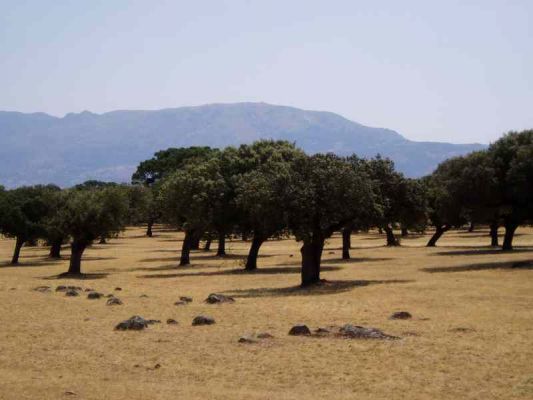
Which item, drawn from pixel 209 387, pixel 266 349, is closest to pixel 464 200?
pixel 266 349

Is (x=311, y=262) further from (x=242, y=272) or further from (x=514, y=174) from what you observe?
(x=514, y=174)

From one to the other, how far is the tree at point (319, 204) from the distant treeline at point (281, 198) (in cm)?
6

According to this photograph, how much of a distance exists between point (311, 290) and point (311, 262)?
8.85 feet

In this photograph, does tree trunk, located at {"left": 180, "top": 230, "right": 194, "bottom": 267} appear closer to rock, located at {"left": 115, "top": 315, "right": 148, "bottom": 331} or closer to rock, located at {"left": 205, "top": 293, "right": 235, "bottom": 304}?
rock, located at {"left": 205, "top": 293, "right": 235, "bottom": 304}

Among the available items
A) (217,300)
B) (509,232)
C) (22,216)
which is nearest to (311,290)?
(217,300)

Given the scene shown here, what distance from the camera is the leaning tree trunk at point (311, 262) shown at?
121 ft

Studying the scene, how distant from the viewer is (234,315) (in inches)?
1016

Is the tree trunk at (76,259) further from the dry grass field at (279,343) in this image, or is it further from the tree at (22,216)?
the tree at (22,216)

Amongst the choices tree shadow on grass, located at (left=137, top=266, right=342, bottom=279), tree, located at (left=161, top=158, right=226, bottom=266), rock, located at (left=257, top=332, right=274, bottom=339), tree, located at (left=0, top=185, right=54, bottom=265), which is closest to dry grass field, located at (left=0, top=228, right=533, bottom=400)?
rock, located at (left=257, top=332, right=274, bottom=339)

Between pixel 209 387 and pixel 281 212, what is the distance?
22731mm

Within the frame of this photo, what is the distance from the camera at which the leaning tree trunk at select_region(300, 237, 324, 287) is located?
121 feet

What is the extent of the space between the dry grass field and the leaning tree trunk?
1.12 m

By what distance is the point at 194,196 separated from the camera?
53.0 meters

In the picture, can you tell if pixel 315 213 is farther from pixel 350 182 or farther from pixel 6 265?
pixel 6 265
